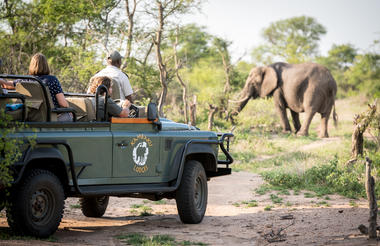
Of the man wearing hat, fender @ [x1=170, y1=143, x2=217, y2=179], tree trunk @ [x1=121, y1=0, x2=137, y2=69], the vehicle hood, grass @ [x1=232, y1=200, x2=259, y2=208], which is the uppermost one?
tree trunk @ [x1=121, y1=0, x2=137, y2=69]

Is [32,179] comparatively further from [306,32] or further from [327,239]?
[306,32]

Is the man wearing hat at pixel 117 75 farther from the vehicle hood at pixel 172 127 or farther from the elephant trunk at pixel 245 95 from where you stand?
the elephant trunk at pixel 245 95

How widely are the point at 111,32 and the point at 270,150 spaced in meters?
6.63

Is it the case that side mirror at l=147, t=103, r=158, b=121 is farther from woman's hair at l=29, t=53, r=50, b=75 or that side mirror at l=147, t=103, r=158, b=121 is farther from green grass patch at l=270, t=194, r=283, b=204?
green grass patch at l=270, t=194, r=283, b=204

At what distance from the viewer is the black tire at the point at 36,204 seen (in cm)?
605

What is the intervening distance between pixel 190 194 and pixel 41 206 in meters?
2.38

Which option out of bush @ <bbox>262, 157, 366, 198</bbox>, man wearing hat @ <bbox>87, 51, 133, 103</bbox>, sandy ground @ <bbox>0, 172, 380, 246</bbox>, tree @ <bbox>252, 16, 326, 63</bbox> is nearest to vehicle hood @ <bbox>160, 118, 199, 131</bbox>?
man wearing hat @ <bbox>87, 51, 133, 103</bbox>

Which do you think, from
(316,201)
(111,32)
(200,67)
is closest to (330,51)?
(200,67)

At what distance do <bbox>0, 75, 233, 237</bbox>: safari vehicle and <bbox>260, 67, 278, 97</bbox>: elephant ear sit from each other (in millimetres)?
16476

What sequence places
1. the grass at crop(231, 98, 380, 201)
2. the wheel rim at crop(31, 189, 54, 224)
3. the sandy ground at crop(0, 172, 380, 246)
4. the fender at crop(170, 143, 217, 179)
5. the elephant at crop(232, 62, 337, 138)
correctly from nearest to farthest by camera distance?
the wheel rim at crop(31, 189, 54, 224)
the sandy ground at crop(0, 172, 380, 246)
the fender at crop(170, 143, 217, 179)
the grass at crop(231, 98, 380, 201)
the elephant at crop(232, 62, 337, 138)

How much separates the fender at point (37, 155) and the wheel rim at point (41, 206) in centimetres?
32

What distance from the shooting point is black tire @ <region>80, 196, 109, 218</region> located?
888cm

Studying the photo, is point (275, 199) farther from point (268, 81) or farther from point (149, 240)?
point (268, 81)

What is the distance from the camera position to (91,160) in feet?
22.1
